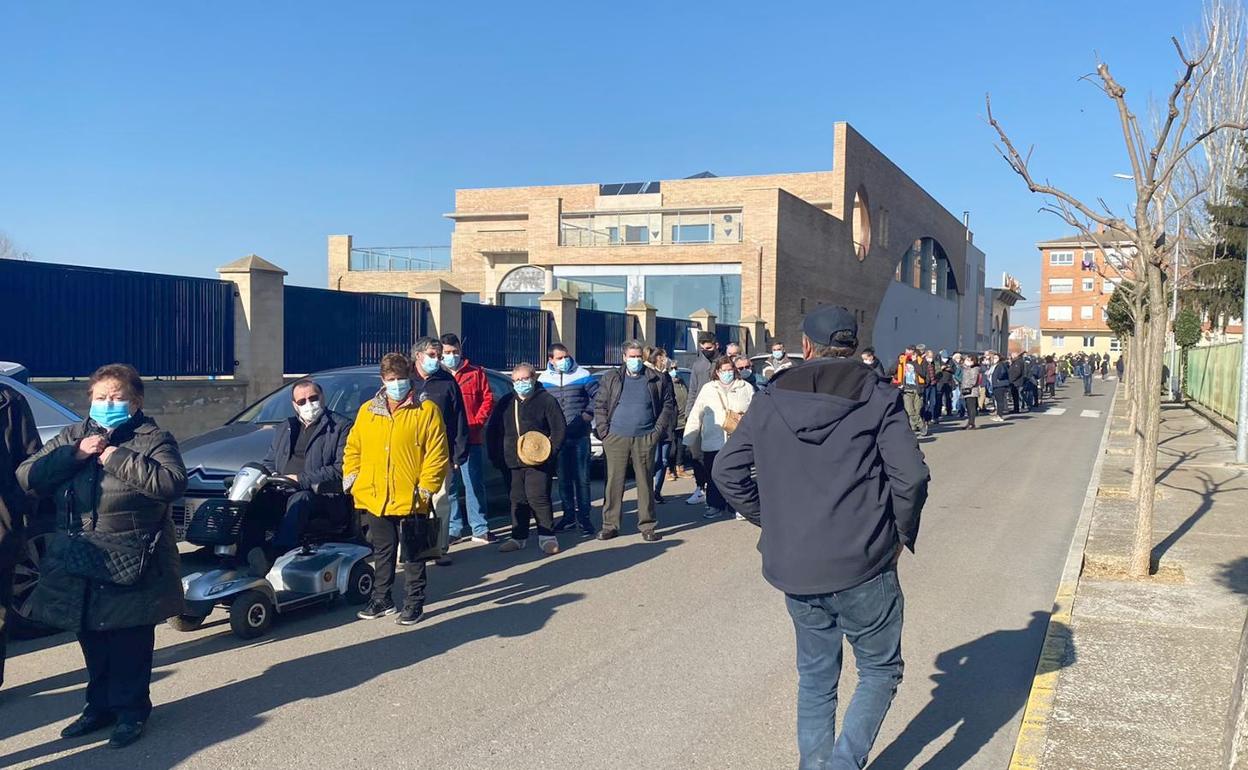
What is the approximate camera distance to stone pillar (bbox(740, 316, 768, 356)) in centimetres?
3600

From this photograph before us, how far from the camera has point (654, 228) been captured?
41.4 m

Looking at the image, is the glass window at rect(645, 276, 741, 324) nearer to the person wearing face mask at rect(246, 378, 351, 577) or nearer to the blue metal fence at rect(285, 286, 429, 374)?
the blue metal fence at rect(285, 286, 429, 374)

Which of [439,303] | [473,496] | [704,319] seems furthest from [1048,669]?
[704,319]

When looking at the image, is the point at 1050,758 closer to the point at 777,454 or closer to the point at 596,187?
the point at 777,454

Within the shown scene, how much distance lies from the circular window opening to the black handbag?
46.7 meters

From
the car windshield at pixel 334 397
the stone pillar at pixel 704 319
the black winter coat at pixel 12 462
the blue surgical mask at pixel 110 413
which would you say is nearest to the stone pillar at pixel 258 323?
the car windshield at pixel 334 397

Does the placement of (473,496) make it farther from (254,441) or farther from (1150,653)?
(1150,653)

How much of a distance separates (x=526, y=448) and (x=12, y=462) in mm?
Answer: 4461

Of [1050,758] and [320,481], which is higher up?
[320,481]

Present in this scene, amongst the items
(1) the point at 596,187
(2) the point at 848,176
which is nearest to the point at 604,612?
(2) the point at 848,176

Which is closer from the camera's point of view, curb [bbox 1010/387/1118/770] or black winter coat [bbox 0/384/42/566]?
curb [bbox 1010/387/1118/770]

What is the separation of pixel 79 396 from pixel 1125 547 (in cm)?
1084

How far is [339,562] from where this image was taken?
22.5 ft

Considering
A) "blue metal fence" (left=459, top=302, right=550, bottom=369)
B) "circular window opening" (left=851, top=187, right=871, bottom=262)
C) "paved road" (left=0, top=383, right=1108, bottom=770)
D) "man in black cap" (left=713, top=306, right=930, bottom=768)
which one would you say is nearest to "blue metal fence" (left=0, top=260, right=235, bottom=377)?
"paved road" (left=0, top=383, right=1108, bottom=770)
